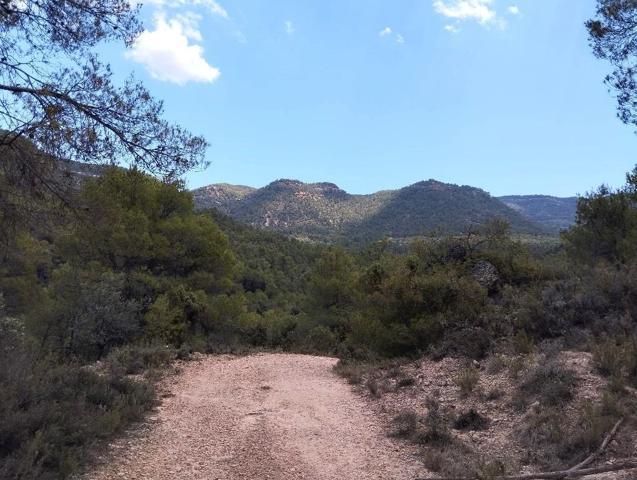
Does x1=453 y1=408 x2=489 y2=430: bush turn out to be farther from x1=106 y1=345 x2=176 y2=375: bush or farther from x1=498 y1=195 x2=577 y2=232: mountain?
x1=498 y1=195 x2=577 y2=232: mountain

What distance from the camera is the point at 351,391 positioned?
985 cm

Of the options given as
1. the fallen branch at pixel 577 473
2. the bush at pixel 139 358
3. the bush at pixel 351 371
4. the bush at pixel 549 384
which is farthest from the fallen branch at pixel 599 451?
the bush at pixel 139 358

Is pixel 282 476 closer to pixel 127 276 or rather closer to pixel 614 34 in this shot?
pixel 614 34

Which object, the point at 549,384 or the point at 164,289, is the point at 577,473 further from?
the point at 164,289

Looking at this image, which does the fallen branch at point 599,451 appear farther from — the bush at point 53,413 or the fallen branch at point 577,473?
the bush at point 53,413

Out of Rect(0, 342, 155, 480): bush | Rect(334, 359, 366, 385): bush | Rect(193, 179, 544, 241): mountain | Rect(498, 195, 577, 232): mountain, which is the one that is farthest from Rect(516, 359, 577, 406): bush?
Rect(498, 195, 577, 232): mountain

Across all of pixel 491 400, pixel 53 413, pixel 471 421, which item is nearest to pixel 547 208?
pixel 491 400

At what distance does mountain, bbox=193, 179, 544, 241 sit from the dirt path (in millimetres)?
80616

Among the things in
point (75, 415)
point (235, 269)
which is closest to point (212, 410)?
point (75, 415)

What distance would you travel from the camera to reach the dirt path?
5539 mm

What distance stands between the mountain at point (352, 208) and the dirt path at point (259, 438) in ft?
264

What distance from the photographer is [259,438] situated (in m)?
6.59

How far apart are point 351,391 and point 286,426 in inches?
114

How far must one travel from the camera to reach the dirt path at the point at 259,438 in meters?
5.54
